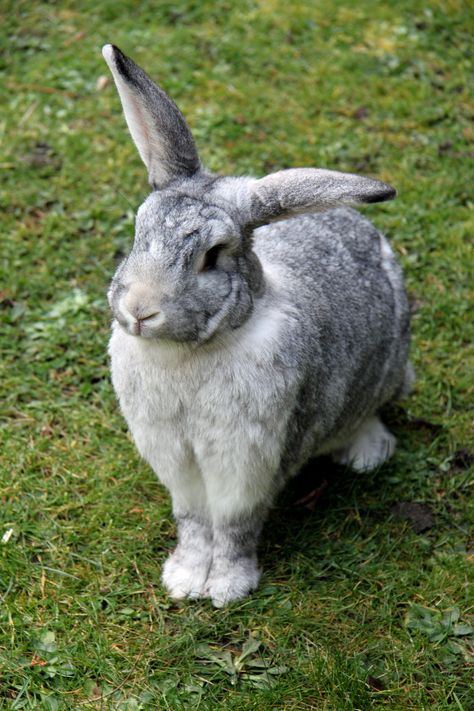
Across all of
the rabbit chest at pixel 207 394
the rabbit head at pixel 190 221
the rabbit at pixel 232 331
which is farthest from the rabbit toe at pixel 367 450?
the rabbit head at pixel 190 221

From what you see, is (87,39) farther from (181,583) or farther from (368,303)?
(181,583)

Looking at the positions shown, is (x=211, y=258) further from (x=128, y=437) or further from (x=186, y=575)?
(x=128, y=437)

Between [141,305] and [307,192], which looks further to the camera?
[307,192]

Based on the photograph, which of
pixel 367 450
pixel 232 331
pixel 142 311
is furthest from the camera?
pixel 367 450

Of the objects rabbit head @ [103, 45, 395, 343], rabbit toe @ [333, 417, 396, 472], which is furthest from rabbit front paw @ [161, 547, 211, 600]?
rabbit head @ [103, 45, 395, 343]

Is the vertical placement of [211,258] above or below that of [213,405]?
above

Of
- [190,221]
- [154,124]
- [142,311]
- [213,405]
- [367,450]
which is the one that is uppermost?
[154,124]

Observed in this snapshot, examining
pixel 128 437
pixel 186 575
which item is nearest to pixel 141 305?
pixel 186 575

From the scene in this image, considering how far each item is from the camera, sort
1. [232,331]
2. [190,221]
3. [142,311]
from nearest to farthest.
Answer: [142,311] < [190,221] < [232,331]

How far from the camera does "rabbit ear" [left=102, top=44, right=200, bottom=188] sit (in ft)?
11.3

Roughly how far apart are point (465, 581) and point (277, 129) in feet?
11.0

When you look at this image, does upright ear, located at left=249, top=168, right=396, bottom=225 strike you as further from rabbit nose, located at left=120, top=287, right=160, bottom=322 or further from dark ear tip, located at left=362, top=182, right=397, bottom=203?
rabbit nose, located at left=120, top=287, right=160, bottom=322

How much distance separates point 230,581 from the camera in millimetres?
3924

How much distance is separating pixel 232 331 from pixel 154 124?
29.6 inches
